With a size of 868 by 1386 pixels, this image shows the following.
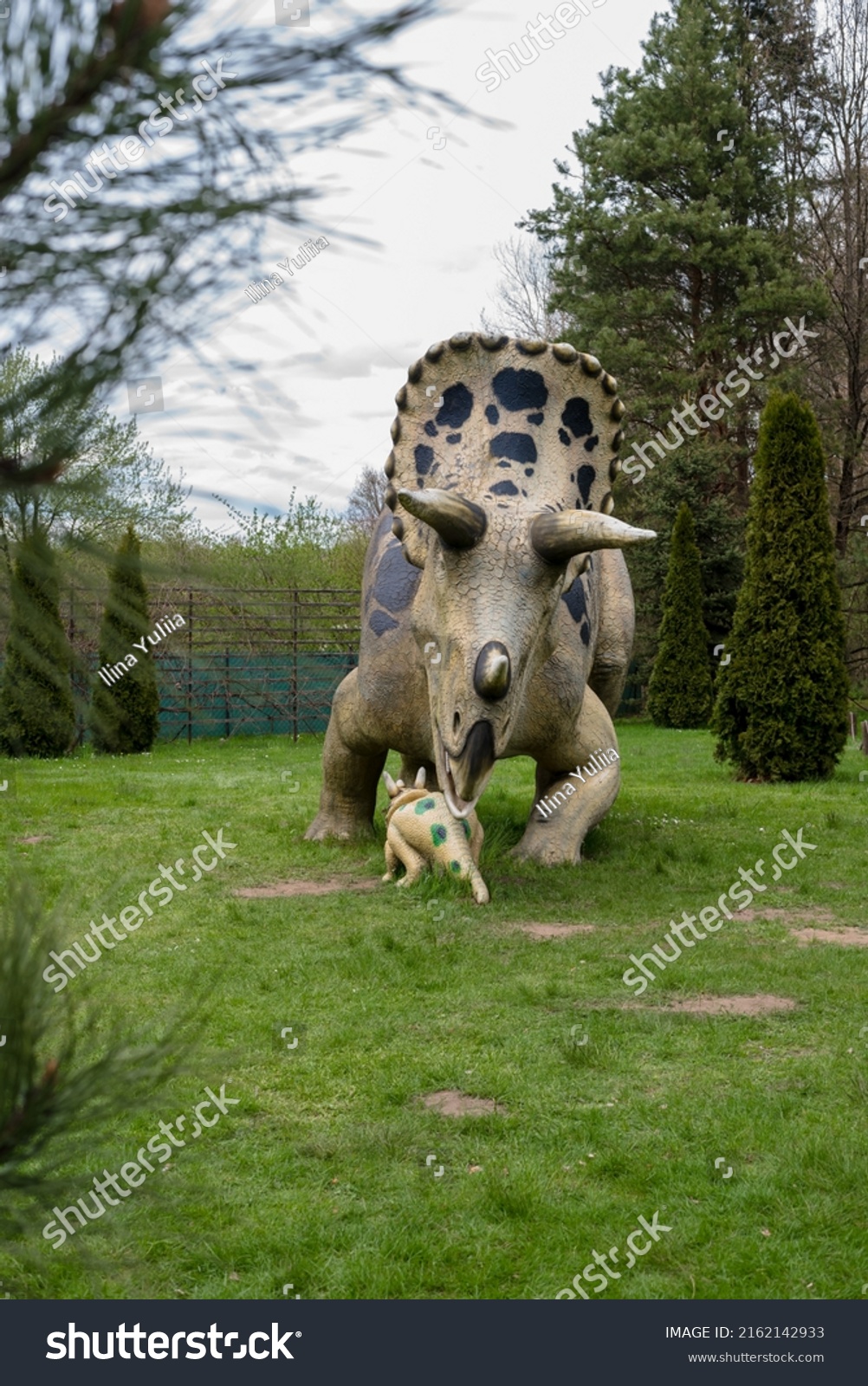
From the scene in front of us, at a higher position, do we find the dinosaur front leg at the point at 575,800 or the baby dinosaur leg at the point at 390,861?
the dinosaur front leg at the point at 575,800

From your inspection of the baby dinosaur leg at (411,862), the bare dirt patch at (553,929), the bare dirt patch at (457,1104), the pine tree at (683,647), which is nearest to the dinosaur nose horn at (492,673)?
the bare dirt patch at (553,929)

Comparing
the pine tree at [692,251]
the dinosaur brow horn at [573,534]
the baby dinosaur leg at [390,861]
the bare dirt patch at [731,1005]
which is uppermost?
the pine tree at [692,251]

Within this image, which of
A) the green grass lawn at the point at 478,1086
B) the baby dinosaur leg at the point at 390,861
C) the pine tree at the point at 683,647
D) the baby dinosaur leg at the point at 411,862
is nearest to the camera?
the green grass lawn at the point at 478,1086

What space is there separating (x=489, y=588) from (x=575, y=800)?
246cm

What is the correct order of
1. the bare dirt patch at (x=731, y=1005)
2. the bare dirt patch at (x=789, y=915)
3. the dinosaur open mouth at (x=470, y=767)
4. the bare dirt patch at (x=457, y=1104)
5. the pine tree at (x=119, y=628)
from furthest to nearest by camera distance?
the bare dirt patch at (x=789, y=915)
the dinosaur open mouth at (x=470, y=767)
the bare dirt patch at (x=731, y=1005)
the bare dirt patch at (x=457, y=1104)
the pine tree at (x=119, y=628)

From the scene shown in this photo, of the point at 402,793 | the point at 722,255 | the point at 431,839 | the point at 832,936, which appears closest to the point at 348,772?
the point at 402,793

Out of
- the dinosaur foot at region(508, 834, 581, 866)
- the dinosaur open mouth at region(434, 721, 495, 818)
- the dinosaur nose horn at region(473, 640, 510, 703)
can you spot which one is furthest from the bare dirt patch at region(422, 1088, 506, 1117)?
the dinosaur foot at region(508, 834, 581, 866)

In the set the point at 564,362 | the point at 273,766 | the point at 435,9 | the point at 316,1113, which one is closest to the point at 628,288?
the point at 273,766

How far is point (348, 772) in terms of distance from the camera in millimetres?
8602

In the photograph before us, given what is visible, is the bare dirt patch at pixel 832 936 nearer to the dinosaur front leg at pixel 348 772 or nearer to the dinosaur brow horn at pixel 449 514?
the dinosaur brow horn at pixel 449 514

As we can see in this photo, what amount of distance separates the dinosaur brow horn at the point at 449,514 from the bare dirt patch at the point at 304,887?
2.52m

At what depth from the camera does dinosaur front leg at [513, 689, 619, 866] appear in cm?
781

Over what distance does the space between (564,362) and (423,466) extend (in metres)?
0.95

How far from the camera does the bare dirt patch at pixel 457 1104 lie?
414 cm
